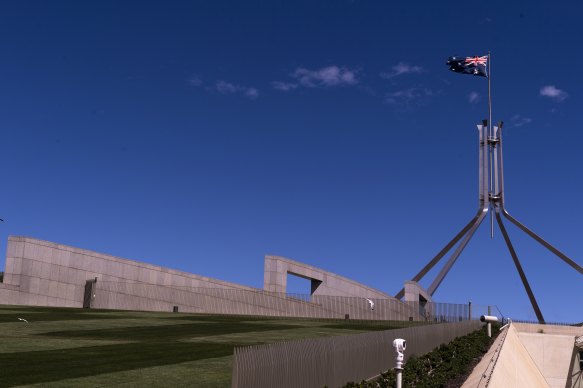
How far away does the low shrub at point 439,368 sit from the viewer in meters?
19.7

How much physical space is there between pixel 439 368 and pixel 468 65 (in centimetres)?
5823

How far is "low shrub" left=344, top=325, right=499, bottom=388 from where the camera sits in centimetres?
1967

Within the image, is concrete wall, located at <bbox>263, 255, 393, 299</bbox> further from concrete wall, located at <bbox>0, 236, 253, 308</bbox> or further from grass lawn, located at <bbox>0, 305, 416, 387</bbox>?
grass lawn, located at <bbox>0, 305, 416, 387</bbox>

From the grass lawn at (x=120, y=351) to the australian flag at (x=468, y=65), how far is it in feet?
162

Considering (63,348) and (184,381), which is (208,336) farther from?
(184,381)

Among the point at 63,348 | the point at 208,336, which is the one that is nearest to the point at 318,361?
the point at 63,348

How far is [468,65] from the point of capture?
75938 mm

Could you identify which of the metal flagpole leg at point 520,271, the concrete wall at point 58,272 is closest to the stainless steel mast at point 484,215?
the metal flagpole leg at point 520,271

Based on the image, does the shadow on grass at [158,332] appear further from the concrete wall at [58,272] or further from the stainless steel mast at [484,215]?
the stainless steel mast at [484,215]

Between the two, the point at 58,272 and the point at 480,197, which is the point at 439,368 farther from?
the point at 480,197

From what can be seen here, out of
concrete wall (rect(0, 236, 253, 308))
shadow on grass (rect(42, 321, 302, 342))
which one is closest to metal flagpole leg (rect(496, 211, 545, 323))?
concrete wall (rect(0, 236, 253, 308))

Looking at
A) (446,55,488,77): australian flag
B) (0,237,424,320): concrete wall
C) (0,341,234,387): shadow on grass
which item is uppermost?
(446,55,488,77): australian flag

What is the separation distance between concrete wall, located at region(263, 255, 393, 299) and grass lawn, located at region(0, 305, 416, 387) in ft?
80.1

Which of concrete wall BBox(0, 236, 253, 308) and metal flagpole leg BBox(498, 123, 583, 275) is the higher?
metal flagpole leg BBox(498, 123, 583, 275)
